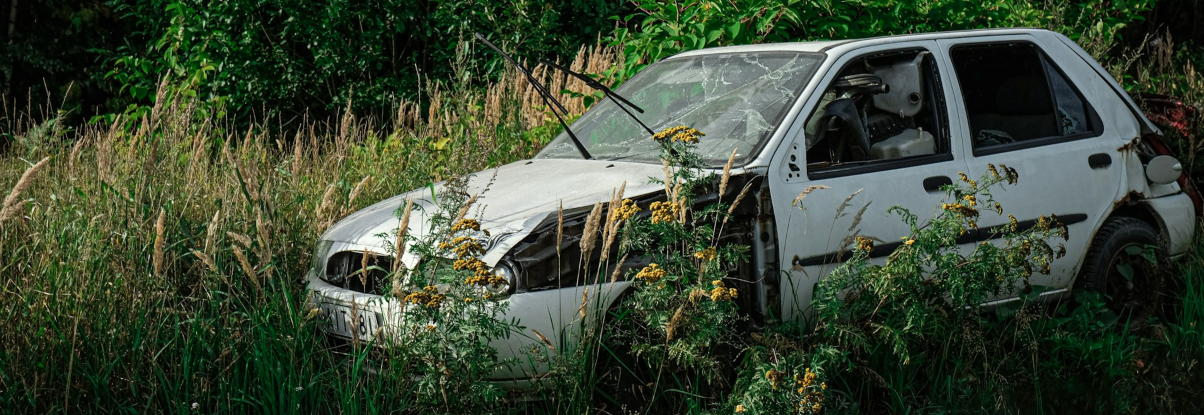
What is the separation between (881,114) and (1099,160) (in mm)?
1012

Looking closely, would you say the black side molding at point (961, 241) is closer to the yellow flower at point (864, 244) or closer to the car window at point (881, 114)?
the yellow flower at point (864, 244)

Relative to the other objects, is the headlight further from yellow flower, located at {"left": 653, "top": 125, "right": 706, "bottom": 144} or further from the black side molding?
the black side molding

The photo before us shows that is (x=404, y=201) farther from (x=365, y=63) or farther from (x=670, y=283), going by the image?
(x=365, y=63)

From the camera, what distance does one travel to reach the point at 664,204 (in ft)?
11.7

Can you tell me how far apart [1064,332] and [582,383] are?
7.21ft

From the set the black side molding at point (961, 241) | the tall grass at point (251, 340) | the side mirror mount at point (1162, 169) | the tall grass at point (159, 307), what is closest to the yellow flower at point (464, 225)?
the tall grass at point (251, 340)

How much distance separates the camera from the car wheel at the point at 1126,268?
4.96 metres

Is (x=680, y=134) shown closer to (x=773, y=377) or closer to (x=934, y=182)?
(x=773, y=377)

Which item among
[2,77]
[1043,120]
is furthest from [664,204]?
[2,77]

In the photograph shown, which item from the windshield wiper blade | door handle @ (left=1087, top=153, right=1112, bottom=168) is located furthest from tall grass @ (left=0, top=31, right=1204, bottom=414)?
door handle @ (left=1087, top=153, right=1112, bottom=168)

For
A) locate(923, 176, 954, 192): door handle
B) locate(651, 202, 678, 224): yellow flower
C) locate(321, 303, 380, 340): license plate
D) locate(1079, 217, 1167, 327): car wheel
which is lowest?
locate(1079, 217, 1167, 327): car wheel

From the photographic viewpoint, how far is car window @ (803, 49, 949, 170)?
4531mm

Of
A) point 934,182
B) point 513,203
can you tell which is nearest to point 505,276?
point 513,203

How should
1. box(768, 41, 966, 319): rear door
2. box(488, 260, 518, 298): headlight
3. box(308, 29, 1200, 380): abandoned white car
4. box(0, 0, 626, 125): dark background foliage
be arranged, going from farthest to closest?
box(0, 0, 626, 125): dark background foliage, box(768, 41, 966, 319): rear door, box(308, 29, 1200, 380): abandoned white car, box(488, 260, 518, 298): headlight
